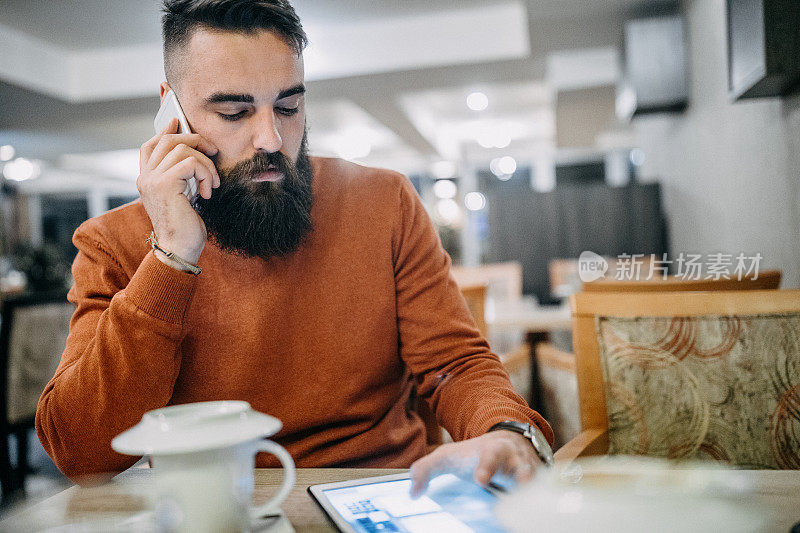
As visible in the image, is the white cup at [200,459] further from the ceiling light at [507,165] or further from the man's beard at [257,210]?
the ceiling light at [507,165]

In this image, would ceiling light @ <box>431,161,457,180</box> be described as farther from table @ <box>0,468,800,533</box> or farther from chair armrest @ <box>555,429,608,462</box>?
table @ <box>0,468,800,533</box>

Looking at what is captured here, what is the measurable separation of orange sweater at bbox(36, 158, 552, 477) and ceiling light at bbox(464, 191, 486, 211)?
10.7 meters

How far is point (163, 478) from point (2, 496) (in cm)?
277

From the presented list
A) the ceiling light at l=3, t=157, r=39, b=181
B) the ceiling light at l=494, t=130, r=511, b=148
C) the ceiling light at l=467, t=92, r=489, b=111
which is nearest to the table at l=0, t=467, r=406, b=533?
the ceiling light at l=467, t=92, r=489, b=111

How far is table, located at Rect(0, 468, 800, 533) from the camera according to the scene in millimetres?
613

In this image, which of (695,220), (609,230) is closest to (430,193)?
(609,230)

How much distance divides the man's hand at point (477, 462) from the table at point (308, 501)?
110 mm

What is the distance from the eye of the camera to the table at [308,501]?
613 millimetres

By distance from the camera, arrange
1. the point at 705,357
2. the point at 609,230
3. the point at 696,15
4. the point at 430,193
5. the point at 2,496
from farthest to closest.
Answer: the point at 430,193 < the point at 609,230 < the point at 696,15 < the point at 2,496 < the point at 705,357

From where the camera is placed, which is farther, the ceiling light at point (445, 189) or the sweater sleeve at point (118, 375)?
the ceiling light at point (445, 189)

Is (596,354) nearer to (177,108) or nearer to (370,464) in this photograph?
(370,464)

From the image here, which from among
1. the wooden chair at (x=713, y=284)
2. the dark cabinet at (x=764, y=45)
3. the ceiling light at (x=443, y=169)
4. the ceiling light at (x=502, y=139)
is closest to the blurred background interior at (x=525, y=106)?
the dark cabinet at (x=764, y=45)

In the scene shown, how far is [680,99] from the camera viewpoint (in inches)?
161

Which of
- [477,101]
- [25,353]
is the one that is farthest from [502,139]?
[25,353]
